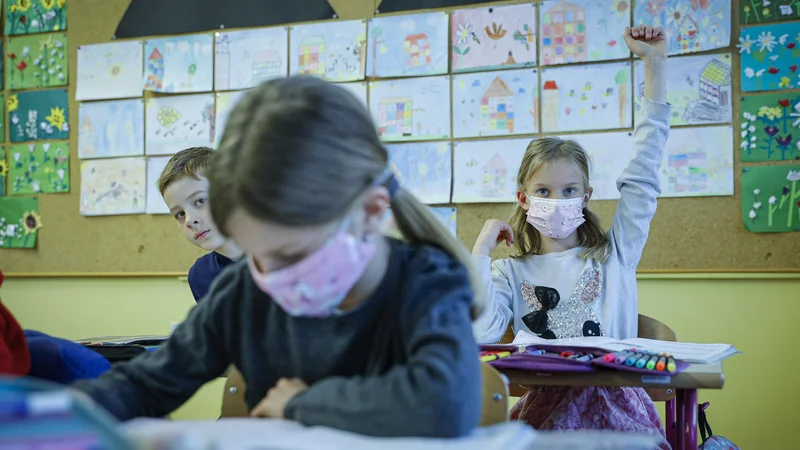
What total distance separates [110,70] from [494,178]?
6.96ft

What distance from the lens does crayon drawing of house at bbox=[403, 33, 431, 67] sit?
3574 mm

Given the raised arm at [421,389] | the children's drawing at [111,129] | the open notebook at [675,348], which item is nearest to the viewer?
the raised arm at [421,389]

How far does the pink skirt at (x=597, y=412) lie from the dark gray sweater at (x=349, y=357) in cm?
114

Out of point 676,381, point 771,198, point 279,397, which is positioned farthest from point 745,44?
point 279,397

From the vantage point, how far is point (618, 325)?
7.64 ft

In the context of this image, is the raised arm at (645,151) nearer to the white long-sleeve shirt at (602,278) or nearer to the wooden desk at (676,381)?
the white long-sleeve shirt at (602,278)

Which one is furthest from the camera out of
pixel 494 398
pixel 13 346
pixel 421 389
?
pixel 13 346

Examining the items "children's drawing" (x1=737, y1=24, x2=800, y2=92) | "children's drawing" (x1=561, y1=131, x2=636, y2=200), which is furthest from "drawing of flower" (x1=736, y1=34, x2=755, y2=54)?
"children's drawing" (x1=561, y1=131, x2=636, y2=200)

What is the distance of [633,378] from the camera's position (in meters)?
1.54

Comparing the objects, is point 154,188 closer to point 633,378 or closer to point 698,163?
point 698,163

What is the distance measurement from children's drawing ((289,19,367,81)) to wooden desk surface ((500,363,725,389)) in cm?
236

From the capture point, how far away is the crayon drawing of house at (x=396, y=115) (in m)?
3.60

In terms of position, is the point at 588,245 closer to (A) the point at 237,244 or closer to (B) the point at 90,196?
(A) the point at 237,244

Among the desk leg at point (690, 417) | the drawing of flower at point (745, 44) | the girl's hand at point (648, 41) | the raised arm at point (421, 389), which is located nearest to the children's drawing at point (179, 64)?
the girl's hand at point (648, 41)
